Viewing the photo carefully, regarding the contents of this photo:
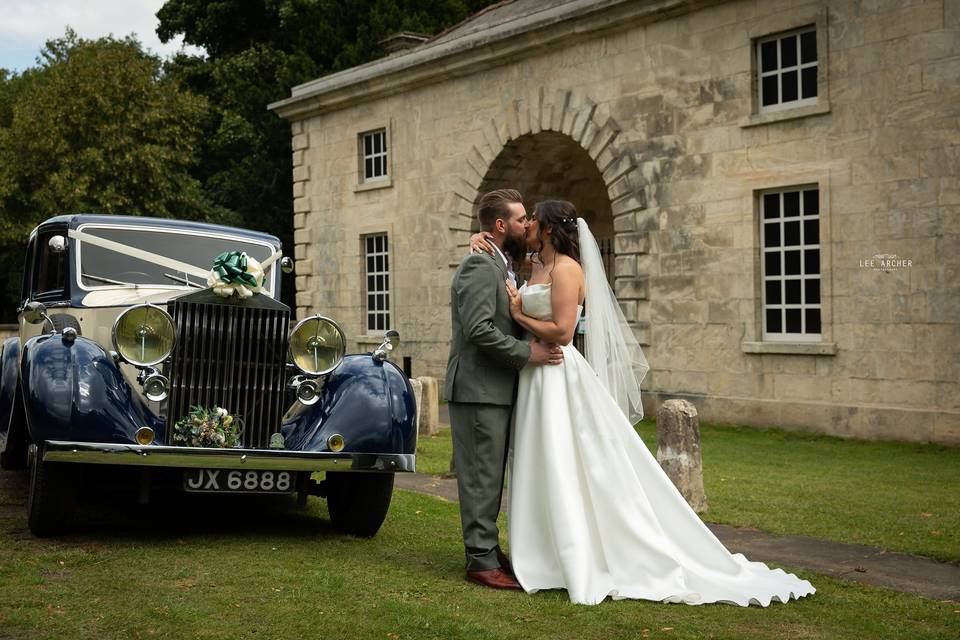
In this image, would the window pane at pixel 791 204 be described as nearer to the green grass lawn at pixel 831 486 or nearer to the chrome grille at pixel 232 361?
the green grass lawn at pixel 831 486

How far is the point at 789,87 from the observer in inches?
571

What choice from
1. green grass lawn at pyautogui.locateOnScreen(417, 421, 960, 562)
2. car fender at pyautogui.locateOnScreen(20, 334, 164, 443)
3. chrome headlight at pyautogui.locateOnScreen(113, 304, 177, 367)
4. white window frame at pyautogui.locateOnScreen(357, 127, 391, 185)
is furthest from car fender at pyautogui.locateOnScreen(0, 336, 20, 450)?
white window frame at pyautogui.locateOnScreen(357, 127, 391, 185)

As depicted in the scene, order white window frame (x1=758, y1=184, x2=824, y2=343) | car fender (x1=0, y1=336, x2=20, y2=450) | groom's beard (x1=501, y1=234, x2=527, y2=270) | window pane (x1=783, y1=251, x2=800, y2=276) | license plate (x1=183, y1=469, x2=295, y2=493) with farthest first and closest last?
window pane (x1=783, y1=251, x2=800, y2=276) → white window frame (x1=758, y1=184, x2=824, y2=343) → car fender (x1=0, y1=336, x2=20, y2=450) → license plate (x1=183, y1=469, x2=295, y2=493) → groom's beard (x1=501, y1=234, x2=527, y2=270)

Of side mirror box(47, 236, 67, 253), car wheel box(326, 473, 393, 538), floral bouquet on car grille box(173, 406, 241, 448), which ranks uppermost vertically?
side mirror box(47, 236, 67, 253)

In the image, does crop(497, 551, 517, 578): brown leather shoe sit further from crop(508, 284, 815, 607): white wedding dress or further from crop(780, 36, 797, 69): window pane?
crop(780, 36, 797, 69): window pane

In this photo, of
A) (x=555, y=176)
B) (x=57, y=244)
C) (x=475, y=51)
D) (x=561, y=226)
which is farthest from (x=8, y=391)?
(x=555, y=176)

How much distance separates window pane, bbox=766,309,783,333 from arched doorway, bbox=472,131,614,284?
16.1 feet

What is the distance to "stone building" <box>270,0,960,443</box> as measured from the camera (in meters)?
13.0

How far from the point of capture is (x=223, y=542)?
6773mm

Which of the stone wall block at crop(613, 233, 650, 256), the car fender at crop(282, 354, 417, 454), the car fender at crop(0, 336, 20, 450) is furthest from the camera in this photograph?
the stone wall block at crop(613, 233, 650, 256)

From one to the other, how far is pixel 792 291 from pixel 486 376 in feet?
31.3

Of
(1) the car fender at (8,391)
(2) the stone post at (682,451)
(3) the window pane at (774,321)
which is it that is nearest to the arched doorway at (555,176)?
(3) the window pane at (774,321)

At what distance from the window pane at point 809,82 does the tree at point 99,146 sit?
22934 mm

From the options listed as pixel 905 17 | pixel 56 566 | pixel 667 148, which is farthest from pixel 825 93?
pixel 56 566
